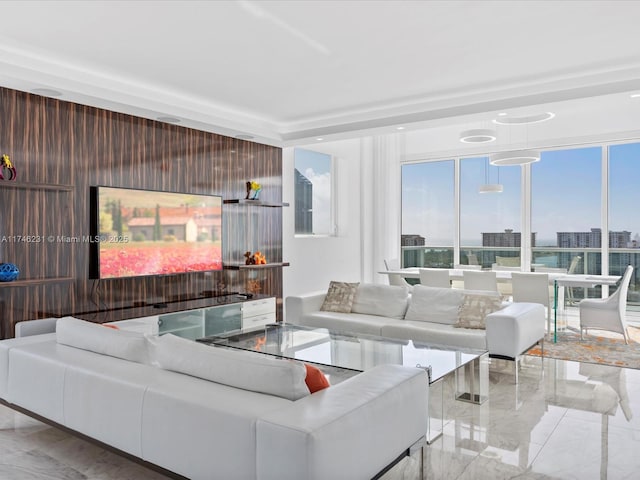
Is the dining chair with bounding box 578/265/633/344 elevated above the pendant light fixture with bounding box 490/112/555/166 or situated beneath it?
situated beneath

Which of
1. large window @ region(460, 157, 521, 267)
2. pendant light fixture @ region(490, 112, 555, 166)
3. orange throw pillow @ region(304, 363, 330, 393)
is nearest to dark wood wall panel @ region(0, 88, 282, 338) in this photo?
orange throw pillow @ region(304, 363, 330, 393)

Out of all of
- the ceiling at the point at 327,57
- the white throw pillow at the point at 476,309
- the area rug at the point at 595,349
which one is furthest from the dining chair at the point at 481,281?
the ceiling at the point at 327,57

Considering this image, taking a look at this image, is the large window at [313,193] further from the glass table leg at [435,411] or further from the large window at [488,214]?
the glass table leg at [435,411]

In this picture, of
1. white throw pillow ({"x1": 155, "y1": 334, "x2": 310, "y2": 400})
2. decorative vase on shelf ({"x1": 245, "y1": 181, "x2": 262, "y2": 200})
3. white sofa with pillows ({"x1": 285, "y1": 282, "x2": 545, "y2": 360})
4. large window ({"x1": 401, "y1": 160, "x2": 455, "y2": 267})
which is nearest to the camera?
white throw pillow ({"x1": 155, "y1": 334, "x2": 310, "y2": 400})

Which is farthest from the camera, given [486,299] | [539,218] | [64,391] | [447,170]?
[447,170]

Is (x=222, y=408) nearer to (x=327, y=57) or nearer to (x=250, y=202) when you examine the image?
(x=327, y=57)

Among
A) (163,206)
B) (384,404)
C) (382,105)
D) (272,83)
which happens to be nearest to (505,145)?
(382,105)

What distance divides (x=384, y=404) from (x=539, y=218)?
6551 millimetres

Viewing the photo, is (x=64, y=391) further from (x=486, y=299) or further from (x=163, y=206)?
(x=486, y=299)

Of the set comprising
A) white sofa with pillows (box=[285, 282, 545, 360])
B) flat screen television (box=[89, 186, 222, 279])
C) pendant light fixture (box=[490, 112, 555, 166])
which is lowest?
white sofa with pillows (box=[285, 282, 545, 360])

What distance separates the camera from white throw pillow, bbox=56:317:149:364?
263cm

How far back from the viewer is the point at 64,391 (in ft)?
8.54

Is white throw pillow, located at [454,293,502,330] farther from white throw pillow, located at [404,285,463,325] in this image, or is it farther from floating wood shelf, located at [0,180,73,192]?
floating wood shelf, located at [0,180,73,192]

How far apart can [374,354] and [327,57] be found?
7.64ft
